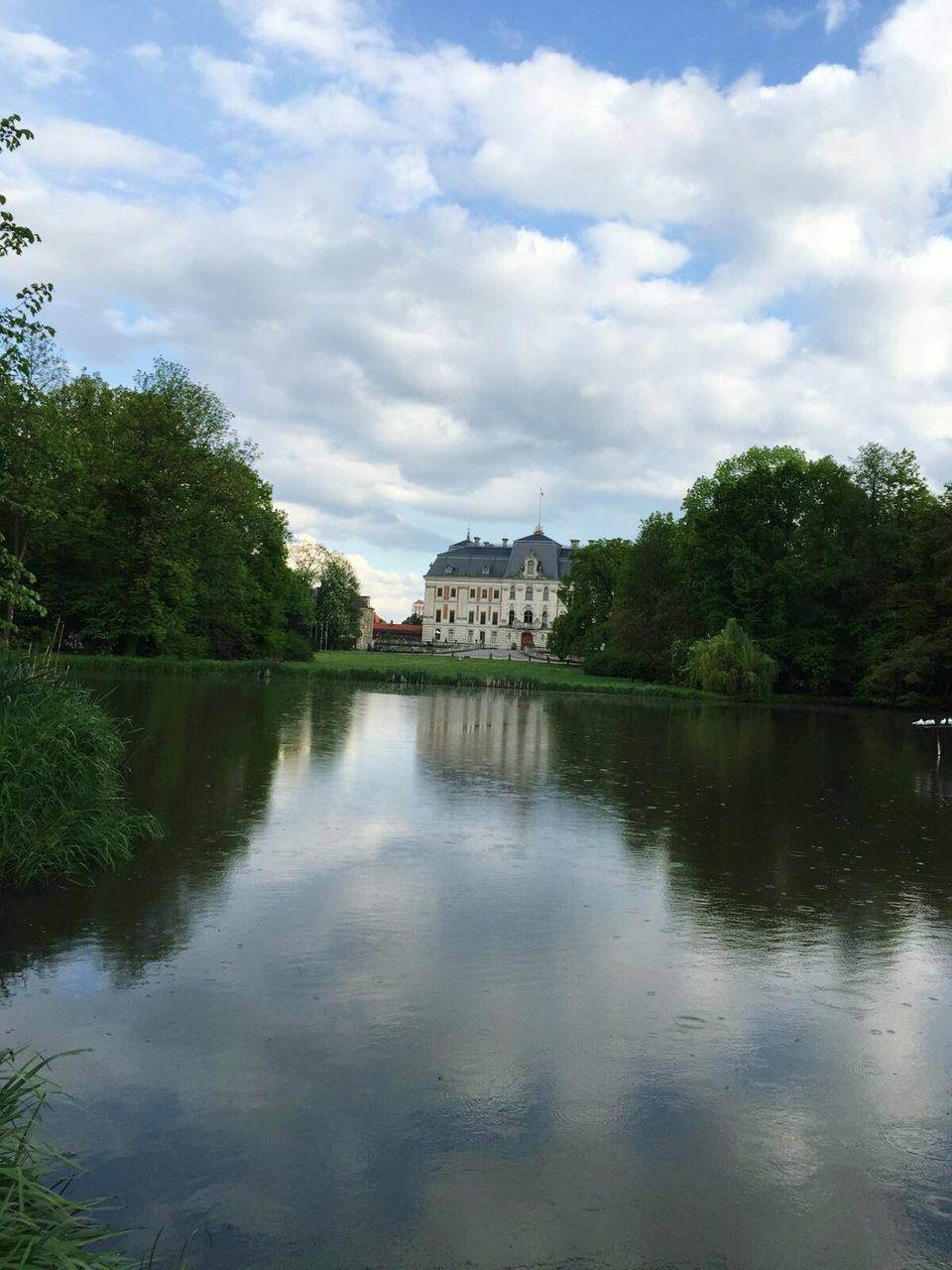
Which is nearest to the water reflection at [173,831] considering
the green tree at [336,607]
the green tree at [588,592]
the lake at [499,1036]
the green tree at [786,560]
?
the lake at [499,1036]

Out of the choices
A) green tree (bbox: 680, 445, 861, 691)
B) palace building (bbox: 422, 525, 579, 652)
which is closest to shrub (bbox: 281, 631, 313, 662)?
green tree (bbox: 680, 445, 861, 691)

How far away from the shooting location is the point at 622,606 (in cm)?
6225

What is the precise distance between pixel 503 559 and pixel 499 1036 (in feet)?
411

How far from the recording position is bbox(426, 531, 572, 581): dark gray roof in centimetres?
12638

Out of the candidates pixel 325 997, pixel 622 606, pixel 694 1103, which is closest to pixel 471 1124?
pixel 694 1103

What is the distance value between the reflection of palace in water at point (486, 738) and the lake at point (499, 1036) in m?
4.40

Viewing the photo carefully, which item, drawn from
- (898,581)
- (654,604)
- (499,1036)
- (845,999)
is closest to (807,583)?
(898,581)

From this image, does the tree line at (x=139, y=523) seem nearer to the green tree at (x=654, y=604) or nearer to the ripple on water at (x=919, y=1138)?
the green tree at (x=654, y=604)

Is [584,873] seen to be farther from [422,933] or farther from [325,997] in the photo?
[325,997]

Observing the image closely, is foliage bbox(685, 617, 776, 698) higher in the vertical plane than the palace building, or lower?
lower

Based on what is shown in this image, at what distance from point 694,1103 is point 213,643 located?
4851cm

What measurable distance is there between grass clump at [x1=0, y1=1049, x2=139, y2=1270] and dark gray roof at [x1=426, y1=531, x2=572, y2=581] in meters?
121

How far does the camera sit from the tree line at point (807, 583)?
4719cm

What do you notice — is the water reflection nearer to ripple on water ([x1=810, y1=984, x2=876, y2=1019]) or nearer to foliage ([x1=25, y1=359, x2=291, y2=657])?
ripple on water ([x1=810, y1=984, x2=876, y2=1019])
